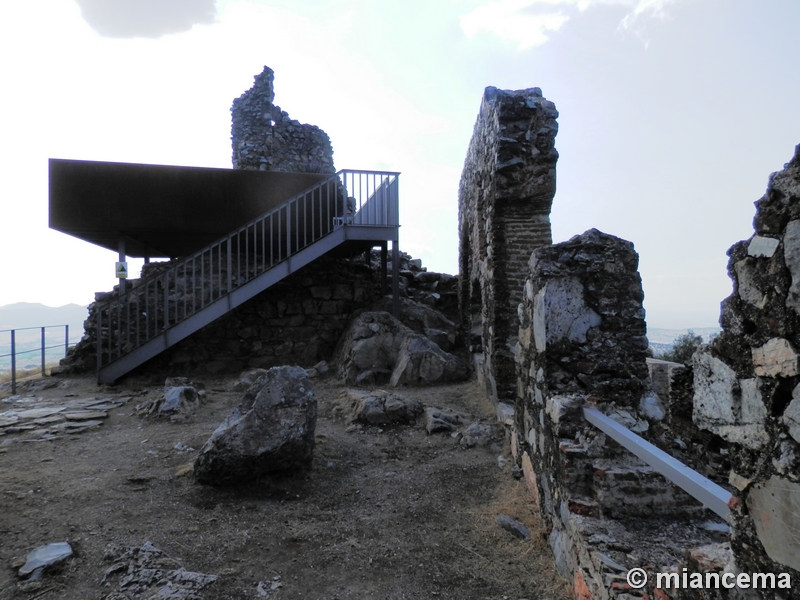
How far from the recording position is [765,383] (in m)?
1.19

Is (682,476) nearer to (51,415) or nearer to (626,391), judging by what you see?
(626,391)

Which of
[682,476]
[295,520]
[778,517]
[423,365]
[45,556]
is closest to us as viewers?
[778,517]

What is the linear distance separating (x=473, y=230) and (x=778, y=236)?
675 centimetres

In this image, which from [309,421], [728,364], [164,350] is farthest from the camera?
[164,350]

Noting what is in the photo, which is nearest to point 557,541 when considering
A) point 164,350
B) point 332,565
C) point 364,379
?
point 332,565

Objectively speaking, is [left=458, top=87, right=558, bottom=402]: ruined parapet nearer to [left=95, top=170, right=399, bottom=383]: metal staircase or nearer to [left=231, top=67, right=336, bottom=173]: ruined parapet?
[left=95, top=170, right=399, bottom=383]: metal staircase

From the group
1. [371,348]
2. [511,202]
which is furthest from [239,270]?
[511,202]

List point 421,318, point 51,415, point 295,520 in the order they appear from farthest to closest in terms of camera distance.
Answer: point 421,318, point 51,415, point 295,520

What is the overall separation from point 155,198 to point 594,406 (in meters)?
8.53

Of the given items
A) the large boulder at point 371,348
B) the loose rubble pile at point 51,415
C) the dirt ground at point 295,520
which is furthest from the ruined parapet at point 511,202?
the loose rubble pile at point 51,415

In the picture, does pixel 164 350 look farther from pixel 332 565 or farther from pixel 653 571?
pixel 653 571

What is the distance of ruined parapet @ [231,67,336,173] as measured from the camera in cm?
1478

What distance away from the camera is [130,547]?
2.80 m

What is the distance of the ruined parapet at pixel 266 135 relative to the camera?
1478 cm
